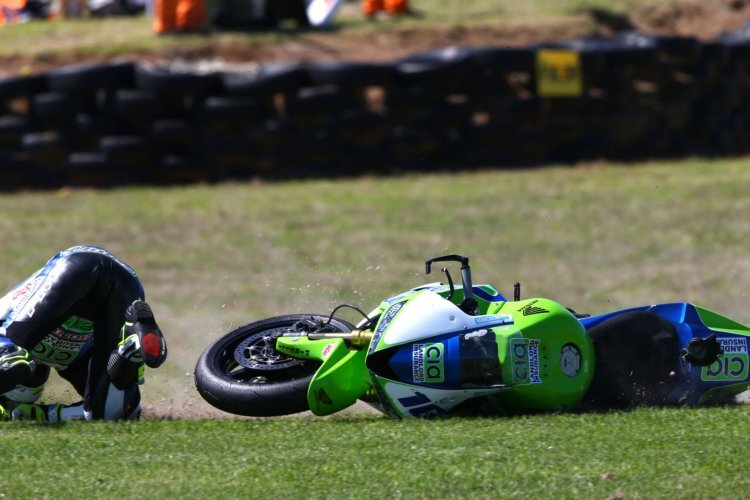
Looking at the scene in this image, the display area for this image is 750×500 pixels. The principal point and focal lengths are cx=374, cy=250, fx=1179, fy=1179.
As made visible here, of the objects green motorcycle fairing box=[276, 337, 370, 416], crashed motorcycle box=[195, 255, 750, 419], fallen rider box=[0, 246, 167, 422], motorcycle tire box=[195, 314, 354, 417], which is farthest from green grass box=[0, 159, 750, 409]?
green motorcycle fairing box=[276, 337, 370, 416]

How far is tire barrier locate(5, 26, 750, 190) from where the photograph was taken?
1370cm

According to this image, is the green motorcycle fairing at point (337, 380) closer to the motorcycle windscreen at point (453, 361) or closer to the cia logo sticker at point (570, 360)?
the motorcycle windscreen at point (453, 361)

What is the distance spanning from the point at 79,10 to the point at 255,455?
16170 millimetres

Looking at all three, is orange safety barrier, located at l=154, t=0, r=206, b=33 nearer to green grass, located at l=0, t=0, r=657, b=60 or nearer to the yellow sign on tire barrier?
green grass, located at l=0, t=0, r=657, b=60

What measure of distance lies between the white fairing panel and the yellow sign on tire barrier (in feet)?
31.3

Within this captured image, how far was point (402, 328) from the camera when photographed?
17.9ft

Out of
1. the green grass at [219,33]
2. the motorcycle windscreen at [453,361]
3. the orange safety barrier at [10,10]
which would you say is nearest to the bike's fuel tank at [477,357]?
the motorcycle windscreen at [453,361]

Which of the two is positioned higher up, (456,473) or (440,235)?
(456,473)

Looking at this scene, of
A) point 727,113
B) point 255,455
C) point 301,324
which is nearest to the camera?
point 255,455

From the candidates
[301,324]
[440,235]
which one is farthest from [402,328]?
[440,235]

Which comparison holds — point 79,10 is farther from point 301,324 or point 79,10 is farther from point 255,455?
point 255,455

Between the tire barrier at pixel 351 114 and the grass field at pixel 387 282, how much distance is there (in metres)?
0.35

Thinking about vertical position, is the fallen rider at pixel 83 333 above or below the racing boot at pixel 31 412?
above

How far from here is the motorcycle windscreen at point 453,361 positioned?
5.34 m
